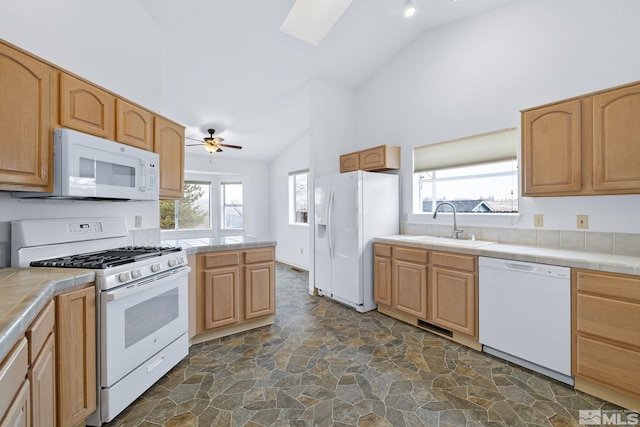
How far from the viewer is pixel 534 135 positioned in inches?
99.8

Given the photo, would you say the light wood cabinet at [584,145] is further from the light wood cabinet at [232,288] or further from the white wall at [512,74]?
the light wood cabinet at [232,288]

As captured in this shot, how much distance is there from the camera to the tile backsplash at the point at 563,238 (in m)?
2.36

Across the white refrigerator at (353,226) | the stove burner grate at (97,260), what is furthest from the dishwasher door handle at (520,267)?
the stove burner grate at (97,260)

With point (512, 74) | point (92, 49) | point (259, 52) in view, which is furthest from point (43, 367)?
point (512, 74)

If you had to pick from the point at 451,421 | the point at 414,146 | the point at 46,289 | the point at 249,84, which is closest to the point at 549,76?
the point at 414,146

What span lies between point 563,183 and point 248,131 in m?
4.76

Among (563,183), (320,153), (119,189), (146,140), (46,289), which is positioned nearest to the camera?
(46,289)

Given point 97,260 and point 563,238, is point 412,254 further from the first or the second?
point 97,260

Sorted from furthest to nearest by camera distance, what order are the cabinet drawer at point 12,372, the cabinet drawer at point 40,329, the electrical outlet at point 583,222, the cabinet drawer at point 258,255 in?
the cabinet drawer at point 258,255, the electrical outlet at point 583,222, the cabinet drawer at point 40,329, the cabinet drawer at point 12,372

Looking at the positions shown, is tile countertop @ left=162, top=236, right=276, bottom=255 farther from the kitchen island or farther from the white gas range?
the white gas range

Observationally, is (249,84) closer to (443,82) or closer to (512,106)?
(443,82)

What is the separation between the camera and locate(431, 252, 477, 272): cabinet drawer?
105 inches

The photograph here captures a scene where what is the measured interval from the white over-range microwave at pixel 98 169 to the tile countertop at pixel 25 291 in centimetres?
49

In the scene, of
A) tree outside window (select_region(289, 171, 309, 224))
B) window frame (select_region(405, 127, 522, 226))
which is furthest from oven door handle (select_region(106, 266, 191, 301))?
tree outside window (select_region(289, 171, 309, 224))
